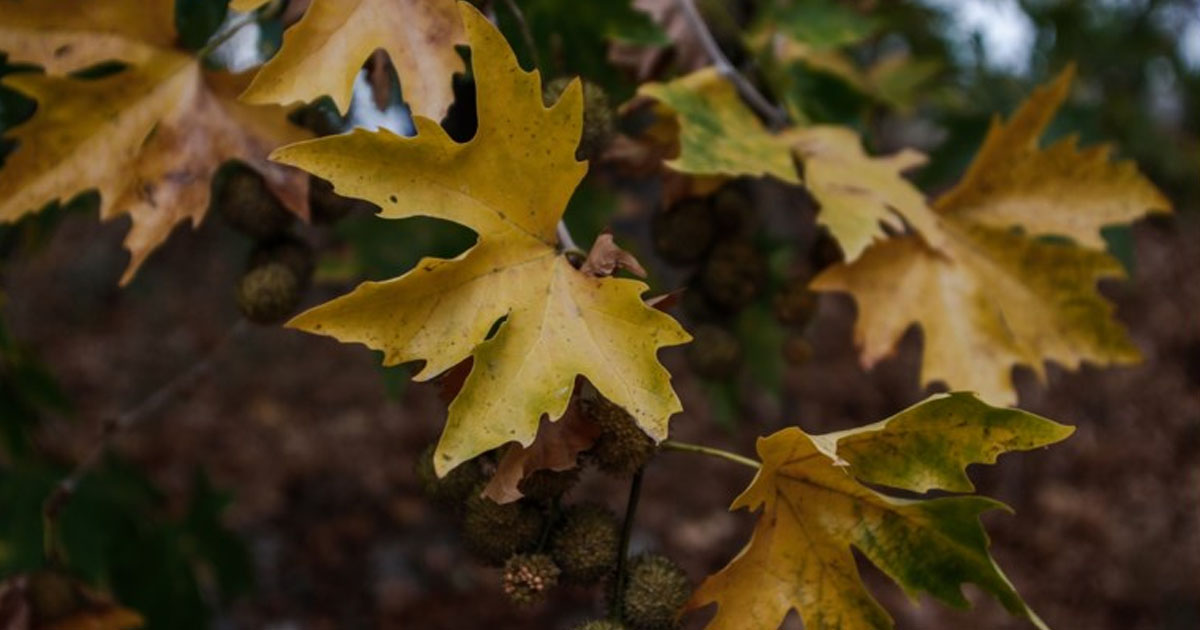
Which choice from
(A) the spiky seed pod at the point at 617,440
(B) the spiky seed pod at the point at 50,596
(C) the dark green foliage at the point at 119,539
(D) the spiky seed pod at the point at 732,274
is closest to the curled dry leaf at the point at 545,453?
(A) the spiky seed pod at the point at 617,440

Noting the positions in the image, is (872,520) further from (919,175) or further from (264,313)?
(919,175)

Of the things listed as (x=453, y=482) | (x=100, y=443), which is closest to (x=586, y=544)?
(x=453, y=482)

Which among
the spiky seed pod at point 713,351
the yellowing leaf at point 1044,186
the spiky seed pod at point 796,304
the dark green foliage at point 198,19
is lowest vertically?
the spiky seed pod at point 713,351

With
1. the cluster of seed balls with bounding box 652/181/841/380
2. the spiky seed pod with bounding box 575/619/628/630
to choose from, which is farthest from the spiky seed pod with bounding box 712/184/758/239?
the spiky seed pod with bounding box 575/619/628/630

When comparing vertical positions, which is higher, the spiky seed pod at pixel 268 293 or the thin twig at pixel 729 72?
the thin twig at pixel 729 72

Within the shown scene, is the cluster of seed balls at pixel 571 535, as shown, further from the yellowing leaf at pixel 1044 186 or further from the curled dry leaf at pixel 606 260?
the yellowing leaf at pixel 1044 186
